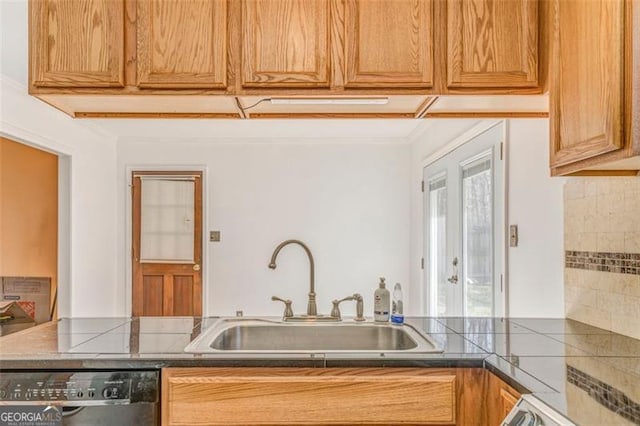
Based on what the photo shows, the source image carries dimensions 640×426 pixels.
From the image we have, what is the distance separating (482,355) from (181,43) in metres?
1.44

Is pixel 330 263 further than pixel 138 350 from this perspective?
Yes

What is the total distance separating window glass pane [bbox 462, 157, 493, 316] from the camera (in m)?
2.92

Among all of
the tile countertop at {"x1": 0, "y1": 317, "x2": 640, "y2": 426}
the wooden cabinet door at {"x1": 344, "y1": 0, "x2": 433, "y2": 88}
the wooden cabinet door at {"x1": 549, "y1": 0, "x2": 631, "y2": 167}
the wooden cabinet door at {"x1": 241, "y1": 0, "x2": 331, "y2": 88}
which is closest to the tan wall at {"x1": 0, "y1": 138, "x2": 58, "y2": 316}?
the tile countertop at {"x1": 0, "y1": 317, "x2": 640, "y2": 426}

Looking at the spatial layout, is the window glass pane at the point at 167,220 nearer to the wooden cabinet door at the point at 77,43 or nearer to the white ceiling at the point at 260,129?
the white ceiling at the point at 260,129

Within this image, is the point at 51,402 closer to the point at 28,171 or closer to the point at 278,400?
the point at 278,400

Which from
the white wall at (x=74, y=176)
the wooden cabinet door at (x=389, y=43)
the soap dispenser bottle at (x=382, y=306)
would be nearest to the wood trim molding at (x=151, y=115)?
the wooden cabinet door at (x=389, y=43)

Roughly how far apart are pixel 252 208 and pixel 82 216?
5.19 ft

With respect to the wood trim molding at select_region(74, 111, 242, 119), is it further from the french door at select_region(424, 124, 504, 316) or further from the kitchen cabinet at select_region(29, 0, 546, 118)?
the french door at select_region(424, 124, 504, 316)

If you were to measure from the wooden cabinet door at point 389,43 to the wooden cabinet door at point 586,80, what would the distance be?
1.39 feet

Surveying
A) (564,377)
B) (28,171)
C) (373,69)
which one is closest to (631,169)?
(564,377)

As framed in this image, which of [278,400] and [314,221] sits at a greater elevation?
[314,221]

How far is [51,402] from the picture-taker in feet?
4.71

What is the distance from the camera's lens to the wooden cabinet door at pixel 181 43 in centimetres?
179

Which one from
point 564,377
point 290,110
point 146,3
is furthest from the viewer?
point 290,110
